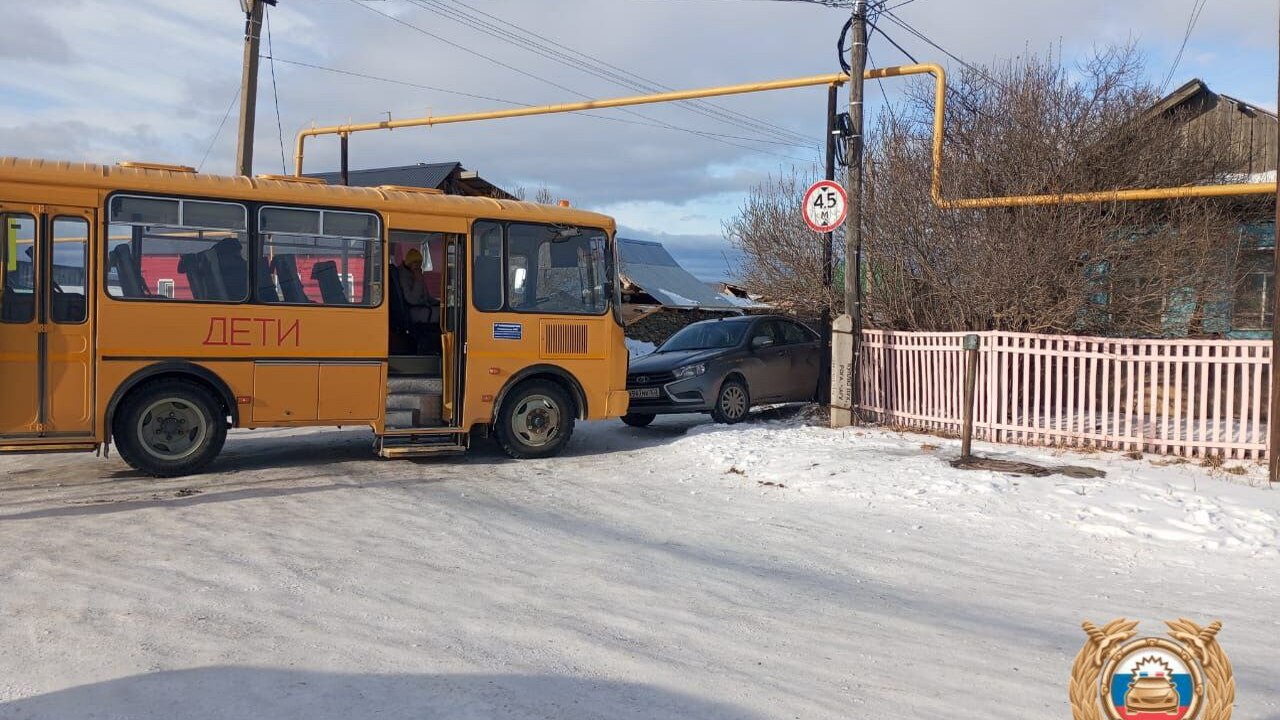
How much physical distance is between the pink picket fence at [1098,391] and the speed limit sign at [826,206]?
1.98 meters

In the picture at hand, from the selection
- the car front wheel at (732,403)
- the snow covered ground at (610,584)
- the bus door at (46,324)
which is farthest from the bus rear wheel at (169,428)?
the car front wheel at (732,403)

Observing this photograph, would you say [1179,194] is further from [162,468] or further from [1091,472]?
[162,468]

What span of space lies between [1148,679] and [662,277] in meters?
42.6

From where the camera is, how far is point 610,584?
21.2 feet

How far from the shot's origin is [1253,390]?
11078 millimetres

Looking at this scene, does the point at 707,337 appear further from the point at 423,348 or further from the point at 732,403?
the point at 423,348

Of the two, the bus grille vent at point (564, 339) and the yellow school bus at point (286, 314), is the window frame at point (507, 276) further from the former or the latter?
the bus grille vent at point (564, 339)

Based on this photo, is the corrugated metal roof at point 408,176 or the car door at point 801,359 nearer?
the car door at point 801,359

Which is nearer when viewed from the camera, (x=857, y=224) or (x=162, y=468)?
(x=162, y=468)

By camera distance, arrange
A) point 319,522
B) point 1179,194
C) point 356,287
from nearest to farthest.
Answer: point 319,522 → point 356,287 → point 1179,194

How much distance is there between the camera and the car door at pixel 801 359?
1638cm

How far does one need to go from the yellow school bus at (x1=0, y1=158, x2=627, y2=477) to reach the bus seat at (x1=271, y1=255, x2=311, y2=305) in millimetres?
16

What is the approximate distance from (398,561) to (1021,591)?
4147mm

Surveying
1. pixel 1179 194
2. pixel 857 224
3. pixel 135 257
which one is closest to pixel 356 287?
pixel 135 257
